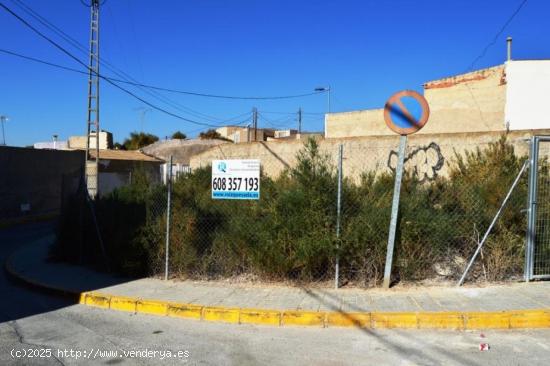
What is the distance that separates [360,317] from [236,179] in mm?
3120

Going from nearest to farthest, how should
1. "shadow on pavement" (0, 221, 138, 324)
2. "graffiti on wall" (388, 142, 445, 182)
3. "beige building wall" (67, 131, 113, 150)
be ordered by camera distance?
1. "shadow on pavement" (0, 221, 138, 324)
2. "graffiti on wall" (388, 142, 445, 182)
3. "beige building wall" (67, 131, 113, 150)

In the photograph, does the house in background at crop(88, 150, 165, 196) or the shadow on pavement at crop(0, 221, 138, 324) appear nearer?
the shadow on pavement at crop(0, 221, 138, 324)

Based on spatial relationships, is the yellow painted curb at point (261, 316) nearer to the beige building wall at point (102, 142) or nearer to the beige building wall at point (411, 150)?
the beige building wall at point (411, 150)

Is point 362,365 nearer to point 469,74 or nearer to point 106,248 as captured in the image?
point 106,248

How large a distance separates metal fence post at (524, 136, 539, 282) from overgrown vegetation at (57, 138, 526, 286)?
18cm

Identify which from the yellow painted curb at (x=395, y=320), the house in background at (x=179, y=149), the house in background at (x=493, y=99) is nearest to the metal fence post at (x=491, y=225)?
the yellow painted curb at (x=395, y=320)

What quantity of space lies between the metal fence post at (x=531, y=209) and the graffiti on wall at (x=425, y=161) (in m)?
5.86

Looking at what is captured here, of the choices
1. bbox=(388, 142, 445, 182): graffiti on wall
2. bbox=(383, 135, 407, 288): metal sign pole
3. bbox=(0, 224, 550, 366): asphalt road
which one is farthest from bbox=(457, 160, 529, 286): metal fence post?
bbox=(388, 142, 445, 182): graffiti on wall

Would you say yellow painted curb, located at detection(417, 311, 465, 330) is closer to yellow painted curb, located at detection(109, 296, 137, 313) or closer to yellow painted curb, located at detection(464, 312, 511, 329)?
yellow painted curb, located at detection(464, 312, 511, 329)

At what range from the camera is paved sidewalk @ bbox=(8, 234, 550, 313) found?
6.36 m

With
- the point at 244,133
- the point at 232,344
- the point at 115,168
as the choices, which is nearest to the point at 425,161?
the point at 232,344

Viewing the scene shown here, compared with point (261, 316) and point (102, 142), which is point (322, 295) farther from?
point (102, 142)

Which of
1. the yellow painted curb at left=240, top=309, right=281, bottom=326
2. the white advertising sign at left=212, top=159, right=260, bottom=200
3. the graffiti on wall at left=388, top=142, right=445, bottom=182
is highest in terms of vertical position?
the graffiti on wall at left=388, top=142, right=445, bottom=182

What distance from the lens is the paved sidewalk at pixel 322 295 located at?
6.36 m
